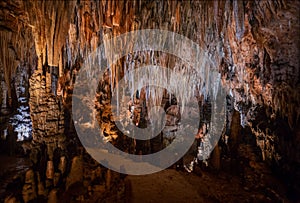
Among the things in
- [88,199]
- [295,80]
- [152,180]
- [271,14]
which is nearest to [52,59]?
[88,199]

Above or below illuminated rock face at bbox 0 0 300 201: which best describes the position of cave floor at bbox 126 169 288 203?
below

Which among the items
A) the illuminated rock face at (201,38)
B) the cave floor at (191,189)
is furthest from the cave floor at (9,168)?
the cave floor at (191,189)

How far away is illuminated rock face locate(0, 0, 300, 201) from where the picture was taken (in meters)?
3.89

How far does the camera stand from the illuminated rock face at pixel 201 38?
12.8 feet

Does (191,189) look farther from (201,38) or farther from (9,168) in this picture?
(9,168)

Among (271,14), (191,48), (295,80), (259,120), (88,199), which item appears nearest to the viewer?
(88,199)

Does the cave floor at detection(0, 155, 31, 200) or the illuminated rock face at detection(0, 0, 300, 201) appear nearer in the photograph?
the illuminated rock face at detection(0, 0, 300, 201)

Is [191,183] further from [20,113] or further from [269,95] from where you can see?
[20,113]

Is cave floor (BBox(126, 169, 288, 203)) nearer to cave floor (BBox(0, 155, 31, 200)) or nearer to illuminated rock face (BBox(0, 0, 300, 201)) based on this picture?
illuminated rock face (BBox(0, 0, 300, 201))

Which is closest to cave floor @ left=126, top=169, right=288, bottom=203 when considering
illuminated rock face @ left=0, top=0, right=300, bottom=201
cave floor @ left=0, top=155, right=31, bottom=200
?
illuminated rock face @ left=0, top=0, right=300, bottom=201

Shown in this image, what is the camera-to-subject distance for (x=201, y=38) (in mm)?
5266

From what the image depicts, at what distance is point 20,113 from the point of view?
8.77 meters

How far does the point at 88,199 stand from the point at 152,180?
6.03 feet

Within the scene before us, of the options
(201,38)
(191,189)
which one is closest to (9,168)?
(191,189)
